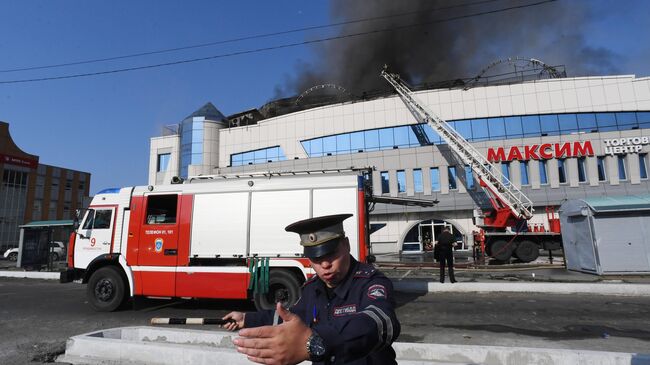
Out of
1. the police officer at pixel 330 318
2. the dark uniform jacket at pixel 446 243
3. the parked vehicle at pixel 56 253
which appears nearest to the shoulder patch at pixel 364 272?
the police officer at pixel 330 318

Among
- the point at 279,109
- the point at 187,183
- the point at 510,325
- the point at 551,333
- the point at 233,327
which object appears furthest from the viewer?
the point at 279,109

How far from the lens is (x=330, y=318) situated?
197 centimetres

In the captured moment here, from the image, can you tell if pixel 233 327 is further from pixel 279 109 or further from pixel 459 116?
pixel 279 109

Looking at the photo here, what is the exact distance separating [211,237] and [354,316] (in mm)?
7537

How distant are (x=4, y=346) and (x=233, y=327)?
5.90 metres

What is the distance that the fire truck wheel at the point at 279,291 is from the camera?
26.1 feet

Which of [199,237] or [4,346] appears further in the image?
[199,237]

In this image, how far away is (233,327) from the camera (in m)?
2.21

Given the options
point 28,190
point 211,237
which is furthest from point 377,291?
point 28,190

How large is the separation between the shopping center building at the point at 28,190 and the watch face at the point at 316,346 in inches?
1940

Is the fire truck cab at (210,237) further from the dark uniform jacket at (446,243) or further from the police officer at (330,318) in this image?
the police officer at (330,318)

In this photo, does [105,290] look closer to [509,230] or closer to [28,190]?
[509,230]

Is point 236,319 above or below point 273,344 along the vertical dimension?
below

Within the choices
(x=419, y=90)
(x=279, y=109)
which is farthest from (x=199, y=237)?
(x=279, y=109)
